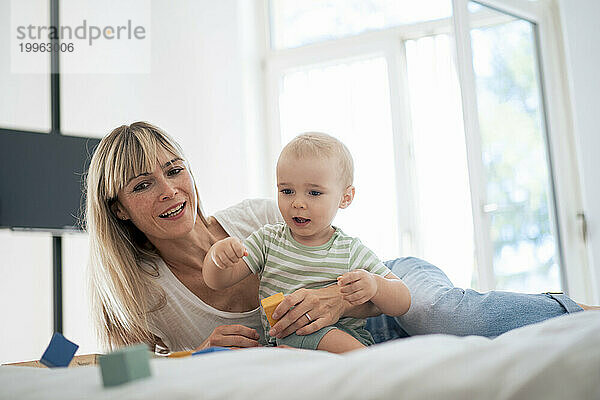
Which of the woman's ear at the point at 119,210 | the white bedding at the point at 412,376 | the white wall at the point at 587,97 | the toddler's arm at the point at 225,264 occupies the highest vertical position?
the white wall at the point at 587,97

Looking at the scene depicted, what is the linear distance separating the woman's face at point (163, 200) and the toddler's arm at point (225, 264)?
24 cm

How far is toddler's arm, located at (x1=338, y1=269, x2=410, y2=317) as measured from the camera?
3.56ft

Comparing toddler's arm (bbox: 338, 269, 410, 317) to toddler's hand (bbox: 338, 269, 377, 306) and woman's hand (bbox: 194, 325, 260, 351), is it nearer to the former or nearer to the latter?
toddler's hand (bbox: 338, 269, 377, 306)

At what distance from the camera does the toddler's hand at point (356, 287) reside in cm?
108

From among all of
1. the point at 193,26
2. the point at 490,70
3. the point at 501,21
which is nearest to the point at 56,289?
the point at 193,26

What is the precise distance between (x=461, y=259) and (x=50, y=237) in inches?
91.7

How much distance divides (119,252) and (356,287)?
683 mm

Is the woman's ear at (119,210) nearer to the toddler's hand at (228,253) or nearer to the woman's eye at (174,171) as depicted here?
the woman's eye at (174,171)

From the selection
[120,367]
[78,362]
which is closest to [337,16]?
[78,362]

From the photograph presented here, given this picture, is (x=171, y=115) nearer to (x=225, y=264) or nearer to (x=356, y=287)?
(x=225, y=264)

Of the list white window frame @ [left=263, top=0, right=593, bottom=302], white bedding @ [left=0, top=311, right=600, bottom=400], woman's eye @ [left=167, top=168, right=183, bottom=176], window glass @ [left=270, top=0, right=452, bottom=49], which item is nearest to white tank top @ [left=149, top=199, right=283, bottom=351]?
woman's eye @ [left=167, top=168, right=183, bottom=176]

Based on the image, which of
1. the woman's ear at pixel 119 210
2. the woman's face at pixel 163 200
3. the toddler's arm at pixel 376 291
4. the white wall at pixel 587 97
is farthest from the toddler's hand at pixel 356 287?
the white wall at pixel 587 97

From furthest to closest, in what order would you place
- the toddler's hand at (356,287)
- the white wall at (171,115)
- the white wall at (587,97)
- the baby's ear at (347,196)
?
the white wall at (587,97)
the white wall at (171,115)
the baby's ear at (347,196)
the toddler's hand at (356,287)

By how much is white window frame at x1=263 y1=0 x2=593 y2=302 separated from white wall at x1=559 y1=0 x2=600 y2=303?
0.29ft
